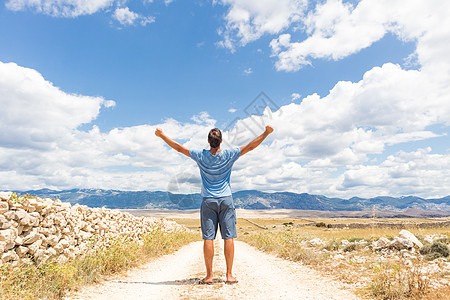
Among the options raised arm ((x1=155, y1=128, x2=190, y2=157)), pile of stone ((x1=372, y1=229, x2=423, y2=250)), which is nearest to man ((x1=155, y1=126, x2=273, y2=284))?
raised arm ((x1=155, y1=128, x2=190, y2=157))

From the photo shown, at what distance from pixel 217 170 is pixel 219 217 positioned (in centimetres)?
97

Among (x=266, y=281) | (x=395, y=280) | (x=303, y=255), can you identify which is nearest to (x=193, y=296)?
(x=266, y=281)

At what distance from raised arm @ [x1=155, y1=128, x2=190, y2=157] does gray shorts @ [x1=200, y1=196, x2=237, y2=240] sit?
1112mm

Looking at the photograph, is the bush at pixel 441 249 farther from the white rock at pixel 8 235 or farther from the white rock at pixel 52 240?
the white rock at pixel 8 235

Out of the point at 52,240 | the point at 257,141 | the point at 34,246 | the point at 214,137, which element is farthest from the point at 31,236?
the point at 257,141

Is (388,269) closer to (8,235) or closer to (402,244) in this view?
(402,244)

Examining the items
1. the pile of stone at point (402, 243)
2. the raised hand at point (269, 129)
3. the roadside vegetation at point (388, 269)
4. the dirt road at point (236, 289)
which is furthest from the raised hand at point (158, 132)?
the pile of stone at point (402, 243)

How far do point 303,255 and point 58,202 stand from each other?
8081 millimetres

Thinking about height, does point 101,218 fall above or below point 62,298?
above

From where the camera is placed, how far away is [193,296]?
5.00 m

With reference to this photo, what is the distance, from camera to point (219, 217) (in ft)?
18.9

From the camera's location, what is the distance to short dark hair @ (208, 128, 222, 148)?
5.80m

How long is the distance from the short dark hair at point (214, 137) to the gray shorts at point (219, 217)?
3.62 ft

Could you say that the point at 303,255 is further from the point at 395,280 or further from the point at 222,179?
the point at 222,179
